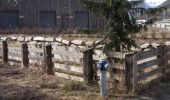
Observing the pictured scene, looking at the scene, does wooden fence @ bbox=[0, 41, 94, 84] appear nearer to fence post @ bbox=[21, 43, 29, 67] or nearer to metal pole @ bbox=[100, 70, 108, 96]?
fence post @ bbox=[21, 43, 29, 67]

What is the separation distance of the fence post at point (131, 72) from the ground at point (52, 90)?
271mm

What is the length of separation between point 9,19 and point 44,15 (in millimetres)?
4330

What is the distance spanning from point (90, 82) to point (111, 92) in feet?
3.10

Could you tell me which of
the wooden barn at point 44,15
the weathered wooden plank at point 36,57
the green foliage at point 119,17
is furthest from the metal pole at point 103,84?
the wooden barn at point 44,15

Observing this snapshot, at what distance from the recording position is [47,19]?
43312 millimetres

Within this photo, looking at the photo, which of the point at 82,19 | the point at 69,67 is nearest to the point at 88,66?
the point at 69,67

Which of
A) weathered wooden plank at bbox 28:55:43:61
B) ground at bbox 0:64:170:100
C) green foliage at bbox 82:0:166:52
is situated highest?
green foliage at bbox 82:0:166:52

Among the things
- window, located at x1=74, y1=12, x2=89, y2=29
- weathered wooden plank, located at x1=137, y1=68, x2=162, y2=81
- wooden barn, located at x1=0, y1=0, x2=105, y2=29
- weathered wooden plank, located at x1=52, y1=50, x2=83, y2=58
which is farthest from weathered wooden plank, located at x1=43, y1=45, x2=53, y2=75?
window, located at x1=74, y1=12, x2=89, y2=29

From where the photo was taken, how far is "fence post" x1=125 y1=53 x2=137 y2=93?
9.60 m

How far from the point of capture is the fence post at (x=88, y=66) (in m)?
10.5

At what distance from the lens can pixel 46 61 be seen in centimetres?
1209

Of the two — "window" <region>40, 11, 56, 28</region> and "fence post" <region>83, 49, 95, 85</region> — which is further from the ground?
"window" <region>40, 11, 56, 28</region>

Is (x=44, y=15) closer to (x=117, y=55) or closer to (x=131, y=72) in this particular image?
(x=117, y=55)

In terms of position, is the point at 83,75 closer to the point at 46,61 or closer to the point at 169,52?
the point at 46,61
